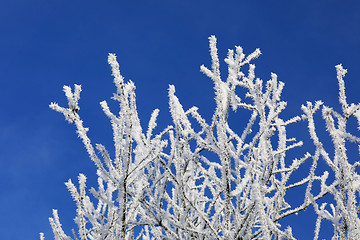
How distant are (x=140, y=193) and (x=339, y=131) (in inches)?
61.4

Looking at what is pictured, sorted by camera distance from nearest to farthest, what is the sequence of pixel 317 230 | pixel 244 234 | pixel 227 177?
pixel 227 177 → pixel 244 234 → pixel 317 230

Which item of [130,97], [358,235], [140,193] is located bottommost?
[358,235]

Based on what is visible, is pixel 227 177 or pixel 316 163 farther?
pixel 316 163

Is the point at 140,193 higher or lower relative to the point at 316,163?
higher

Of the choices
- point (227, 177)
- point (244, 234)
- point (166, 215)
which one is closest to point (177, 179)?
point (166, 215)

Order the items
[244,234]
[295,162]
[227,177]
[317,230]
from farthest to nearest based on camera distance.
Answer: [317,230] → [295,162] → [244,234] → [227,177]

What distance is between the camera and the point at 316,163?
3.22 m

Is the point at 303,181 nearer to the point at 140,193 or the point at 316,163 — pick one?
the point at 316,163

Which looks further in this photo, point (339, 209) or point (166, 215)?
point (166, 215)

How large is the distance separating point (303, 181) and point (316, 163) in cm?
23

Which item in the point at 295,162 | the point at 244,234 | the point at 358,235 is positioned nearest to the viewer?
the point at 358,235

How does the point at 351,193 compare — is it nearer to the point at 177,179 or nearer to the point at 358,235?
the point at 358,235

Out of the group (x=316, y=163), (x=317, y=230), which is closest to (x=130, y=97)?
(x=316, y=163)

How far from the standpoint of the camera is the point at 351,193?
8.04 feet
